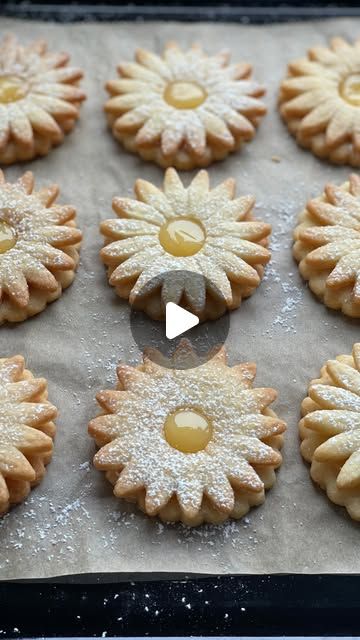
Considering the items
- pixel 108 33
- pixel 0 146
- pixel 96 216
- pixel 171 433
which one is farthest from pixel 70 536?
pixel 108 33

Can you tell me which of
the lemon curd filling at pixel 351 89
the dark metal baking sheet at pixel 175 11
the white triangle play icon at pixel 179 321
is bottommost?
the white triangle play icon at pixel 179 321

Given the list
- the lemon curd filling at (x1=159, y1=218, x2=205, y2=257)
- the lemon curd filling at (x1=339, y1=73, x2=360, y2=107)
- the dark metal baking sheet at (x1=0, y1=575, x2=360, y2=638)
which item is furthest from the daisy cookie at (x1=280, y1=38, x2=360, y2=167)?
the dark metal baking sheet at (x1=0, y1=575, x2=360, y2=638)

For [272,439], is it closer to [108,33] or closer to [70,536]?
[70,536]

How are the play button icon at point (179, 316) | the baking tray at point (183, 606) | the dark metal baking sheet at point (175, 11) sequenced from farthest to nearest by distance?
the dark metal baking sheet at point (175, 11), the play button icon at point (179, 316), the baking tray at point (183, 606)

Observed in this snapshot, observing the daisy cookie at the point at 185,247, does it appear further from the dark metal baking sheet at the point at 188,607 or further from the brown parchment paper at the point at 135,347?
the dark metal baking sheet at the point at 188,607

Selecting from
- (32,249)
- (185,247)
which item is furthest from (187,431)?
(32,249)

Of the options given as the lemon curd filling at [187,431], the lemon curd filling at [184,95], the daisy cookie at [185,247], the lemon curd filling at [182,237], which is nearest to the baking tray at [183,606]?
the lemon curd filling at [187,431]

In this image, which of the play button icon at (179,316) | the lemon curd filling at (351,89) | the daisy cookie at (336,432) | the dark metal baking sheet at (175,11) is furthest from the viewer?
the dark metal baking sheet at (175,11)

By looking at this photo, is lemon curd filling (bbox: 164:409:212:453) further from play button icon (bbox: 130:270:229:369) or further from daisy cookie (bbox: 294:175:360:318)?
daisy cookie (bbox: 294:175:360:318)
